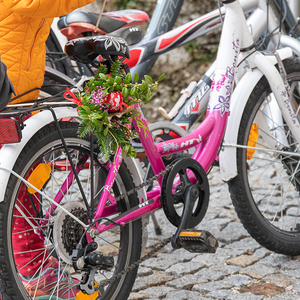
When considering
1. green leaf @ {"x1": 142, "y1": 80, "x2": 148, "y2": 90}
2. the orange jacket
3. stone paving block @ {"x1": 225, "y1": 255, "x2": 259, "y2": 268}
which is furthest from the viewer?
stone paving block @ {"x1": 225, "y1": 255, "x2": 259, "y2": 268}

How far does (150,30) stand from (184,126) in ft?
2.51

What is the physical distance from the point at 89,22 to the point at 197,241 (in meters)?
1.35

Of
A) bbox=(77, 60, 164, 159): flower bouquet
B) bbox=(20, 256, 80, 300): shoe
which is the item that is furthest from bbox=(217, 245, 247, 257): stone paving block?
bbox=(77, 60, 164, 159): flower bouquet

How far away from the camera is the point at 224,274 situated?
2.40 m

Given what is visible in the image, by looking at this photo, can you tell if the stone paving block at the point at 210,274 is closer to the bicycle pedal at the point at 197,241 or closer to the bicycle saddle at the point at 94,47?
the bicycle pedal at the point at 197,241

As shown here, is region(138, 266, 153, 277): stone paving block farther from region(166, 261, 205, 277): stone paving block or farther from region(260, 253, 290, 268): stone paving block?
region(260, 253, 290, 268): stone paving block

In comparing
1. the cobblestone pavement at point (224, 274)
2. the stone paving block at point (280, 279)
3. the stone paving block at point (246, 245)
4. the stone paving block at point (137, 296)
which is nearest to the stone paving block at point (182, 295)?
the cobblestone pavement at point (224, 274)

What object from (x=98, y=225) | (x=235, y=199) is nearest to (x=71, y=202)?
(x=98, y=225)

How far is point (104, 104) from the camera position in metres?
1.64

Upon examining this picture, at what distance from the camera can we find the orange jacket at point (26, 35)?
156cm

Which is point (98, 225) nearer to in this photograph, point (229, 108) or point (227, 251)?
point (229, 108)

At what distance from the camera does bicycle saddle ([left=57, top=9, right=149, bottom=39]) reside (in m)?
2.47

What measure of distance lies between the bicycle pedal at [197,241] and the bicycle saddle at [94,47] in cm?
81

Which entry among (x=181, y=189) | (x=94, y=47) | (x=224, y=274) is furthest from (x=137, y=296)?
(x=94, y=47)
